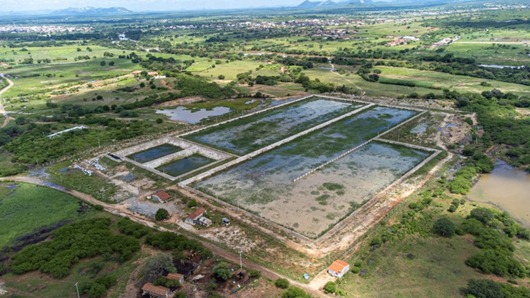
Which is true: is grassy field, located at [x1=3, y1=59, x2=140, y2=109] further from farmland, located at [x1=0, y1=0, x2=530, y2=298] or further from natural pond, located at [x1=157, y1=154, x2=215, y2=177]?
natural pond, located at [x1=157, y1=154, x2=215, y2=177]

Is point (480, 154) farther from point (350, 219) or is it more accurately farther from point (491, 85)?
point (491, 85)

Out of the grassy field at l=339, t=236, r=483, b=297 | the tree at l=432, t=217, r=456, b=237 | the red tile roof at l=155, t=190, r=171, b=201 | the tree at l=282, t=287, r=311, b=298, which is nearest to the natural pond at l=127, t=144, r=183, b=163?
the red tile roof at l=155, t=190, r=171, b=201

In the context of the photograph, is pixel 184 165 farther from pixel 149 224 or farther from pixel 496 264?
pixel 496 264

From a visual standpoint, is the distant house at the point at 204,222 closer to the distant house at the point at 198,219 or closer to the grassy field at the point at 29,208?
the distant house at the point at 198,219

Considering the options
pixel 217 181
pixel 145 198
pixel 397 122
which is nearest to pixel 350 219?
pixel 217 181

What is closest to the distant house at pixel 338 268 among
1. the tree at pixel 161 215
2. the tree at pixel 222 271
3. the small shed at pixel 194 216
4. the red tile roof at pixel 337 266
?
the red tile roof at pixel 337 266
